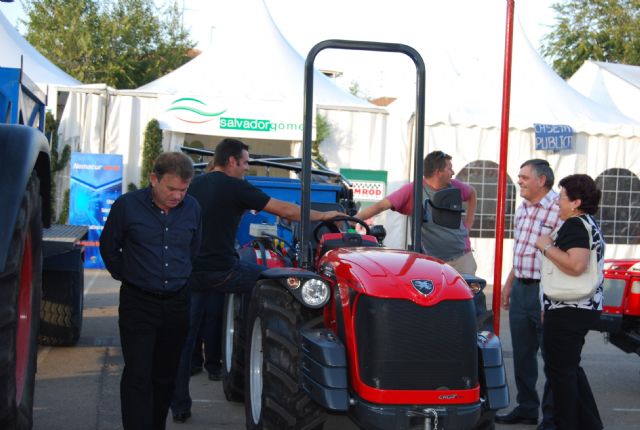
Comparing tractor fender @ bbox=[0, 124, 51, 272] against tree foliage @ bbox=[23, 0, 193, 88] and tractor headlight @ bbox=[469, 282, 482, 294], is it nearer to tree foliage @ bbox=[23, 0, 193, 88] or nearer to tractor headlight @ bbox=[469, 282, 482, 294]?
tractor headlight @ bbox=[469, 282, 482, 294]

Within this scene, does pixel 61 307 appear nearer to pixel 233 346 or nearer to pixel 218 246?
pixel 233 346

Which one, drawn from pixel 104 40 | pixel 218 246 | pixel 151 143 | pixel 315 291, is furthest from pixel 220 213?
pixel 104 40

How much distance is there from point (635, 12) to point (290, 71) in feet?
75.2

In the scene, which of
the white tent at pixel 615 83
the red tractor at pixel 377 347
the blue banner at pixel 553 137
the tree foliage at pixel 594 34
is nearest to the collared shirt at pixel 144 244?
the red tractor at pixel 377 347

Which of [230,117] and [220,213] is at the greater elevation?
[230,117]

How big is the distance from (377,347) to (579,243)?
1834mm

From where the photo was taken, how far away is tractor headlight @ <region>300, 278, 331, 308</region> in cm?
475

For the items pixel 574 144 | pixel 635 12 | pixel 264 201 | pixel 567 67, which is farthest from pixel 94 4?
pixel 264 201

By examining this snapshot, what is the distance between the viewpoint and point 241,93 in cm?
1616

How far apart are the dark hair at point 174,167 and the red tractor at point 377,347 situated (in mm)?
722

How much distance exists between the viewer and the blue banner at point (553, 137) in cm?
1568

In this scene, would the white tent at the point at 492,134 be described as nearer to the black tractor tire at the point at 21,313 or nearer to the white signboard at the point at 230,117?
the white signboard at the point at 230,117

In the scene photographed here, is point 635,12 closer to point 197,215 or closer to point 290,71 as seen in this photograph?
point 290,71

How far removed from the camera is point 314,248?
5.84 m
